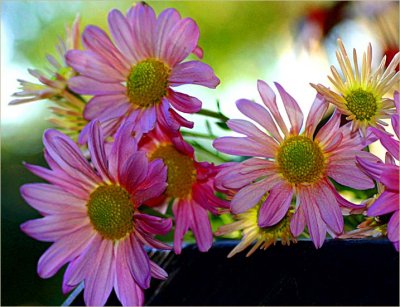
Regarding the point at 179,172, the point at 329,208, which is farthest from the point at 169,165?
the point at 329,208

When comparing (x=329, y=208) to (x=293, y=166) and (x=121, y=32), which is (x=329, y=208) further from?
(x=121, y=32)

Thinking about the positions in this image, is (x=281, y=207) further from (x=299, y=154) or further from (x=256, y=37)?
(x=256, y=37)

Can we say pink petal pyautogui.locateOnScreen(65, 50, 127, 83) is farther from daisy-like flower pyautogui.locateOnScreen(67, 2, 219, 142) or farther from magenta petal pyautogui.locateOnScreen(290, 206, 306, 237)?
magenta petal pyautogui.locateOnScreen(290, 206, 306, 237)

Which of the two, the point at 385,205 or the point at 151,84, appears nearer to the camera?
the point at 385,205

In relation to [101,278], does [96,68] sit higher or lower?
higher

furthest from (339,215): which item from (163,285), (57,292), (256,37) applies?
(256,37)

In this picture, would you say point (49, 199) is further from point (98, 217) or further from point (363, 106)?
point (363, 106)

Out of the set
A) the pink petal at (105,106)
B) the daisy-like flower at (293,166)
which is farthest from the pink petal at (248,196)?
the pink petal at (105,106)
